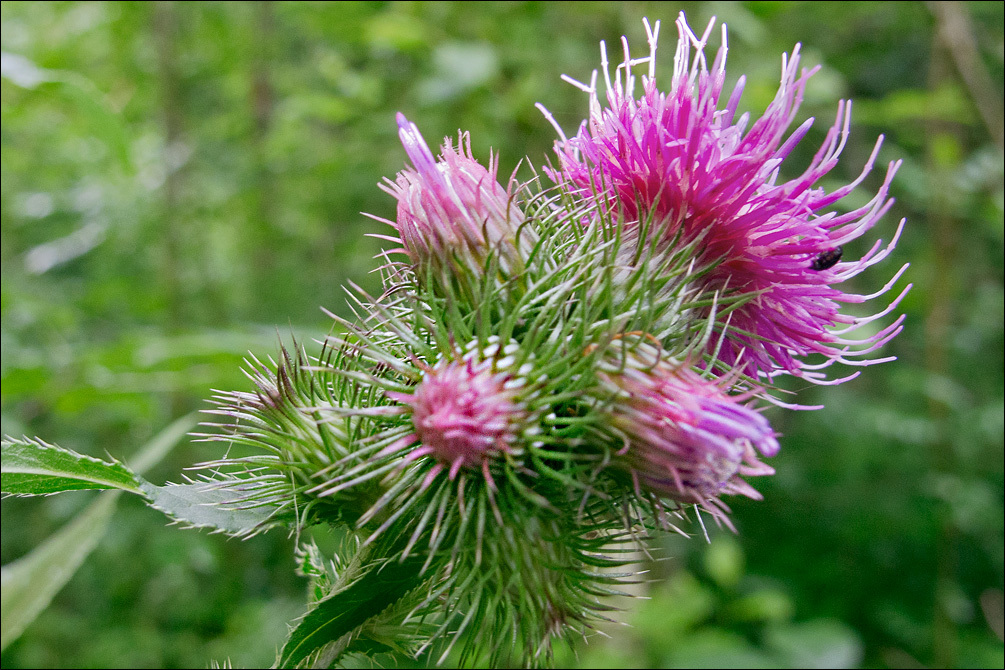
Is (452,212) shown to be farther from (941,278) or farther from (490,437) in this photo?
(941,278)

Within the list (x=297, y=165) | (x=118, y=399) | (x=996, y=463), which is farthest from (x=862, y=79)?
(x=118, y=399)

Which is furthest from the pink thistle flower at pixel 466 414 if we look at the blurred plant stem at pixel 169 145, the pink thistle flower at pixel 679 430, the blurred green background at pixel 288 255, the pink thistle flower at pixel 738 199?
the blurred plant stem at pixel 169 145

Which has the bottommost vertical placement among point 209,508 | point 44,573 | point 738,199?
point 44,573

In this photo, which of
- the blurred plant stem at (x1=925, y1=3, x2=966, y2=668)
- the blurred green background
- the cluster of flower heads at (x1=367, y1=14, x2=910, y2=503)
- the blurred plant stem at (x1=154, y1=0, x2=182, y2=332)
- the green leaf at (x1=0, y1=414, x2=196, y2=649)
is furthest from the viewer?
the blurred plant stem at (x1=154, y1=0, x2=182, y2=332)

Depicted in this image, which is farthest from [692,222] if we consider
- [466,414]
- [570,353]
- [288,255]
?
[288,255]

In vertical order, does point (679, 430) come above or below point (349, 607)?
above

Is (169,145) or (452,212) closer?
(452,212)

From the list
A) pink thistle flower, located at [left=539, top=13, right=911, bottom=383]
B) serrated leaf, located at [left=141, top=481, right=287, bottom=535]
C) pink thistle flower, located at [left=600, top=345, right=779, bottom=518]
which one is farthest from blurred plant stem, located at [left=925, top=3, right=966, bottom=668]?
serrated leaf, located at [left=141, top=481, right=287, bottom=535]

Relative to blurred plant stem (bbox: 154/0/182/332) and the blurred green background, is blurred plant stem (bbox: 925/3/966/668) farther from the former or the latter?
blurred plant stem (bbox: 154/0/182/332)
